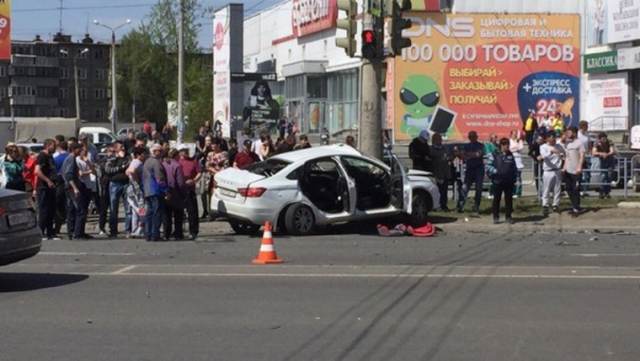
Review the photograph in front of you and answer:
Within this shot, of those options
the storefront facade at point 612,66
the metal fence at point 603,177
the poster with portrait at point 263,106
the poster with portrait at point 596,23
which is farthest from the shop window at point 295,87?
the metal fence at point 603,177

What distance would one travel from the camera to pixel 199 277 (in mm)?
13180

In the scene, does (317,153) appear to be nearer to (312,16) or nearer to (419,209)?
(419,209)

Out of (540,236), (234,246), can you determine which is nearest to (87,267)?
(234,246)

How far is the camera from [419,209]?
20.1m

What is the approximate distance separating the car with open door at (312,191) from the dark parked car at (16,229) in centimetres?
616

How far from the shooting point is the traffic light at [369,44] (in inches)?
829

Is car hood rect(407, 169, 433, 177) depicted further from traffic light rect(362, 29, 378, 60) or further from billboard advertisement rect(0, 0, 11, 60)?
billboard advertisement rect(0, 0, 11, 60)

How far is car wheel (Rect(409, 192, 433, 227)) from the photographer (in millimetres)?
19891

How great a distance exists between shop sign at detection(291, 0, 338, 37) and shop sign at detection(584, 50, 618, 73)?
13.0 metres

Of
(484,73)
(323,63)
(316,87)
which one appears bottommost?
(316,87)

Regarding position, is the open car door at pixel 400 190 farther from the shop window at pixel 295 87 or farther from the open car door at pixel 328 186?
the shop window at pixel 295 87

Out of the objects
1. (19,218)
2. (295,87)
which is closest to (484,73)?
(295,87)

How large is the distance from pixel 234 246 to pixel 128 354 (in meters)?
8.87

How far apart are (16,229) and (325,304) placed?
3850mm
